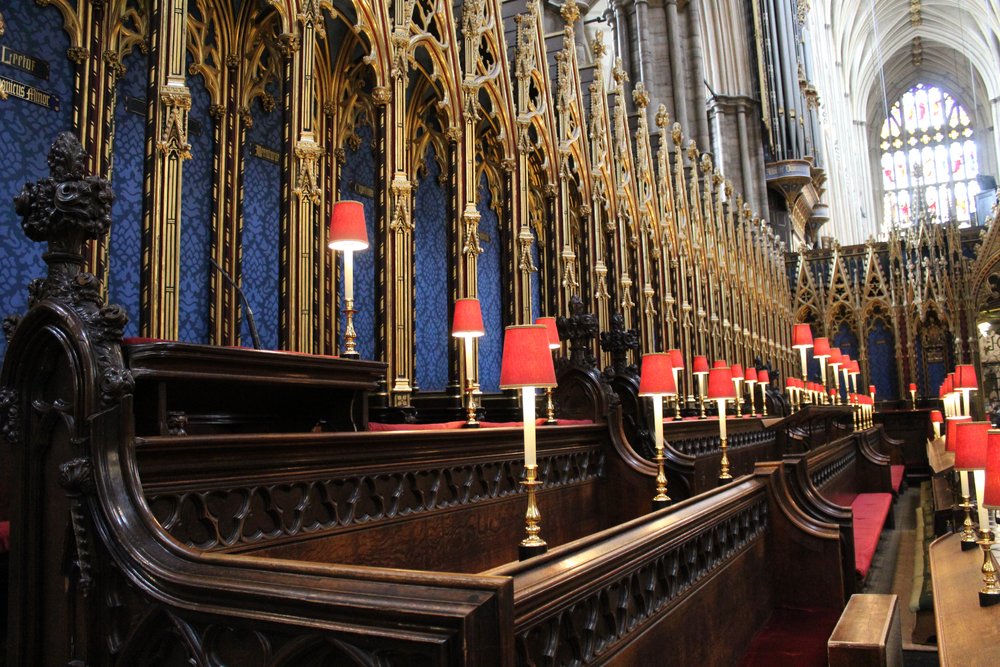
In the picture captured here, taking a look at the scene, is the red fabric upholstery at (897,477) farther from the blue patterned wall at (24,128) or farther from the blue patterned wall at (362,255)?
the blue patterned wall at (24,128)

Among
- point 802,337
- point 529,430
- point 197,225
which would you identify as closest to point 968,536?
point 529,430

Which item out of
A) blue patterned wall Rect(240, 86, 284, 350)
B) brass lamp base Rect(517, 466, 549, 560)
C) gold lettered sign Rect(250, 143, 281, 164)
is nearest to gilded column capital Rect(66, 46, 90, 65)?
blue patterned wall Rect(240, 86, 284, 350)

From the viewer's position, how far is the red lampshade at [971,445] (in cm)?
399

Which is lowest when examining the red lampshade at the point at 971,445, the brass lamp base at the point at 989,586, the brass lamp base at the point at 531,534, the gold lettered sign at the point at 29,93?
the brass lamp base at the point at 989,586

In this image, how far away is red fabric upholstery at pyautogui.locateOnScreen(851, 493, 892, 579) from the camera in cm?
587

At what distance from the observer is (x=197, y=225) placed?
7.04m

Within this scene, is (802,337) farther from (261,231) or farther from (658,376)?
(261,231)

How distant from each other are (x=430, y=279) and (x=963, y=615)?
25.9 ft

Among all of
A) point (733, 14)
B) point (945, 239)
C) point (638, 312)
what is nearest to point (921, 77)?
point (733, 14)

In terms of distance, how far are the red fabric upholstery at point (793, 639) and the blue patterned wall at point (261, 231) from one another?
525cm

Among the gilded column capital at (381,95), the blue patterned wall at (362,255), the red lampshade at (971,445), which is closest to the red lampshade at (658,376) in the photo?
the red lampshade at (971,445)

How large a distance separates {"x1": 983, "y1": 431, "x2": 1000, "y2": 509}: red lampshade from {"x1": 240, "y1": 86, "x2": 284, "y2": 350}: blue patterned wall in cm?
605

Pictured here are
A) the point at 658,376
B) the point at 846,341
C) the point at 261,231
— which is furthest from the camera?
the point at 846,341

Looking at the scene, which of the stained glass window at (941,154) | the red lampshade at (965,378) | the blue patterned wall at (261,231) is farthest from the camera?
the stained glass window at (941,154)
